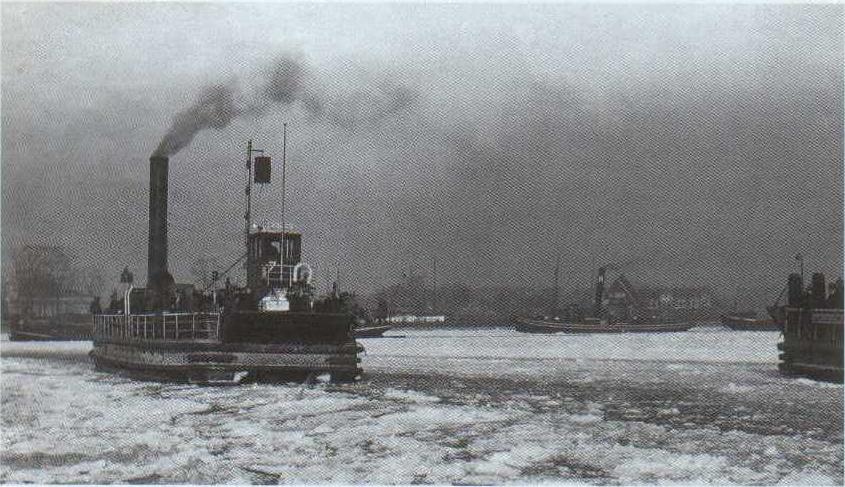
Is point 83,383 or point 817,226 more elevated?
point 817,226

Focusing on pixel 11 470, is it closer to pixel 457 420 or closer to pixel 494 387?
pixel 457 420

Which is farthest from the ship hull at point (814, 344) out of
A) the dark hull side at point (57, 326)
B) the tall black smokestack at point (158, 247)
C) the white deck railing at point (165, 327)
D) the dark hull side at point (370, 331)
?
the dark hull side at point (370, 331)

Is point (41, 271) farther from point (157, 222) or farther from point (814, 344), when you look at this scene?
point (814, 344)

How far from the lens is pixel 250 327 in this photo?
63.4 feet

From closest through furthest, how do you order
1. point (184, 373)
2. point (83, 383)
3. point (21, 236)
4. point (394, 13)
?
point (394, 13) → point (21, 236) → point (184, 373) → point (83, 383)

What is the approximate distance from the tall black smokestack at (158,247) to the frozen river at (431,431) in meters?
2.74

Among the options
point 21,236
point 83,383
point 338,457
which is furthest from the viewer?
point 83,383

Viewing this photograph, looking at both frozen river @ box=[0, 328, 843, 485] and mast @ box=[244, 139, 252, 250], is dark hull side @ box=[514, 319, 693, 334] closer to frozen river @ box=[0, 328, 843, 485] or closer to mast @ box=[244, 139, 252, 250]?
frozen river @ box=[0, 328, 843, 485]

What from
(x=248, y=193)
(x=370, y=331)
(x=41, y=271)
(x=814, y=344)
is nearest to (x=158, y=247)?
(x=41, y=271)

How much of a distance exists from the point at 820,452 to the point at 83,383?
56.5ft

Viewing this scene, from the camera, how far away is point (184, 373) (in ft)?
64.6

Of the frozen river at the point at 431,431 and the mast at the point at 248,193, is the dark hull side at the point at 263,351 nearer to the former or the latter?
the frozen river at the point at 431,431

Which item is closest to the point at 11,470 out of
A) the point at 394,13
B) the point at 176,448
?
the point at 176,448

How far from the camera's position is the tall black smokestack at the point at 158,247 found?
21.8m
